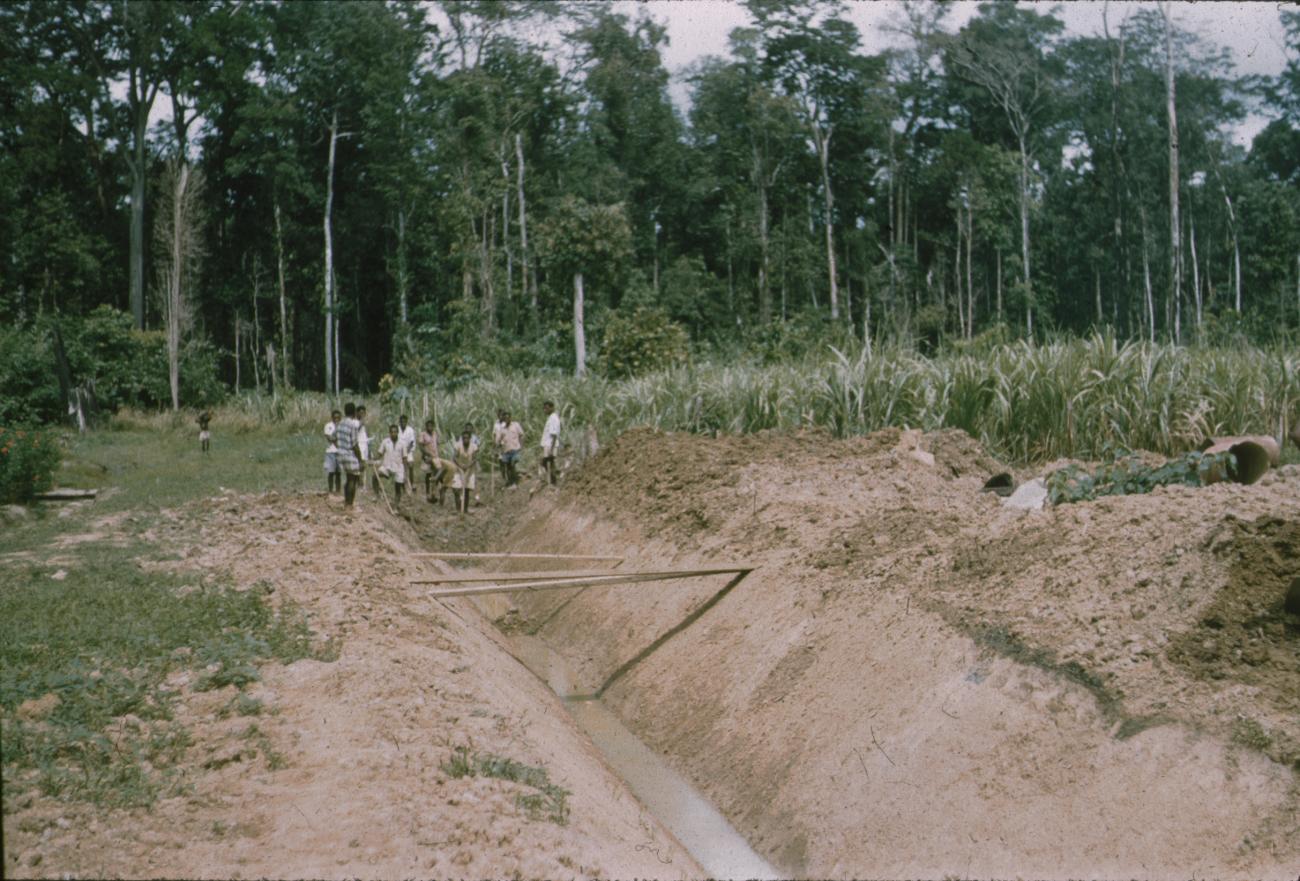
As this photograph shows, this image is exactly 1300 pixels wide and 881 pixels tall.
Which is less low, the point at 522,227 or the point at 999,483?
the point at 522,227

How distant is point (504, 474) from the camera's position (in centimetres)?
1834

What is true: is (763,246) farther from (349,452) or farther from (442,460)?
(349,452)

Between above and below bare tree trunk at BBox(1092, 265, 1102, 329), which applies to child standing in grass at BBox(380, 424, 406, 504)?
below

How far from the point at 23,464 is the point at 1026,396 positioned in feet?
42.7

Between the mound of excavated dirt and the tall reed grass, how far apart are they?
11.7 feet

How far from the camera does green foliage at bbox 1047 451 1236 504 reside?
9320 millimetres

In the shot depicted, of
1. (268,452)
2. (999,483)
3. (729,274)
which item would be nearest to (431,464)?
(268,452)

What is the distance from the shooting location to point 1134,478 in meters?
9.36

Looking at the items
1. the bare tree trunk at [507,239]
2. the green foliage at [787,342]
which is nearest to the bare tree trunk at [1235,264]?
the green foliage at [787,342]

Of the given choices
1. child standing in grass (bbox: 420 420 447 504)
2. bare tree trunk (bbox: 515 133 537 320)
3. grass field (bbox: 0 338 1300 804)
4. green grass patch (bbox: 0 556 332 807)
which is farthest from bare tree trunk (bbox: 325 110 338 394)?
green grass patch (bbox: 0 556 332 807)

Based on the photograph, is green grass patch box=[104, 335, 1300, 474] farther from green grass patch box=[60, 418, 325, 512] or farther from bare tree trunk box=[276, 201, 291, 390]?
bare tree trunk box=[276, 201, 291, 390]

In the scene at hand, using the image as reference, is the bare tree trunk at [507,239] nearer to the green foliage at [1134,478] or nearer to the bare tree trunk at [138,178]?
the bare tree trunk at [138,178]

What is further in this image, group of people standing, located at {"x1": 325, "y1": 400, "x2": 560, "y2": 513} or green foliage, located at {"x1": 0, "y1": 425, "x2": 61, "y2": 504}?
group of people standing, located at {"x1": 325, "y1": 400, "x2": 560, "y2": 513}

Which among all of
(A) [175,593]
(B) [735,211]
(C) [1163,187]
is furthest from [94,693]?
(C) [1163,187]
